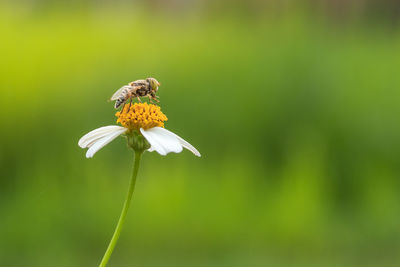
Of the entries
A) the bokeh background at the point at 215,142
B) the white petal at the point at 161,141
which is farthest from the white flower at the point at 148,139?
the bokeh background at the point at 215,142

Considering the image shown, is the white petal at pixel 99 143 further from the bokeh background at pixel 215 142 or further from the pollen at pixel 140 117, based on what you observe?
the bokeh background at pixel 215 142

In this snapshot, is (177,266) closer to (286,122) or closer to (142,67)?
(286,122)

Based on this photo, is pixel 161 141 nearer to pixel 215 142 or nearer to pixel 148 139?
pixel 148 139

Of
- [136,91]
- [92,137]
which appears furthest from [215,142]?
[92,137]

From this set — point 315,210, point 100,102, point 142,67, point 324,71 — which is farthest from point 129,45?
point 315,210

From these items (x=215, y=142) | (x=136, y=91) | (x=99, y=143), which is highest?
(x=215, y=142)

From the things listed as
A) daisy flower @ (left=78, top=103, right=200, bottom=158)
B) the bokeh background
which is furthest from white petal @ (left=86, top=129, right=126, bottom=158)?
the bokeh background
